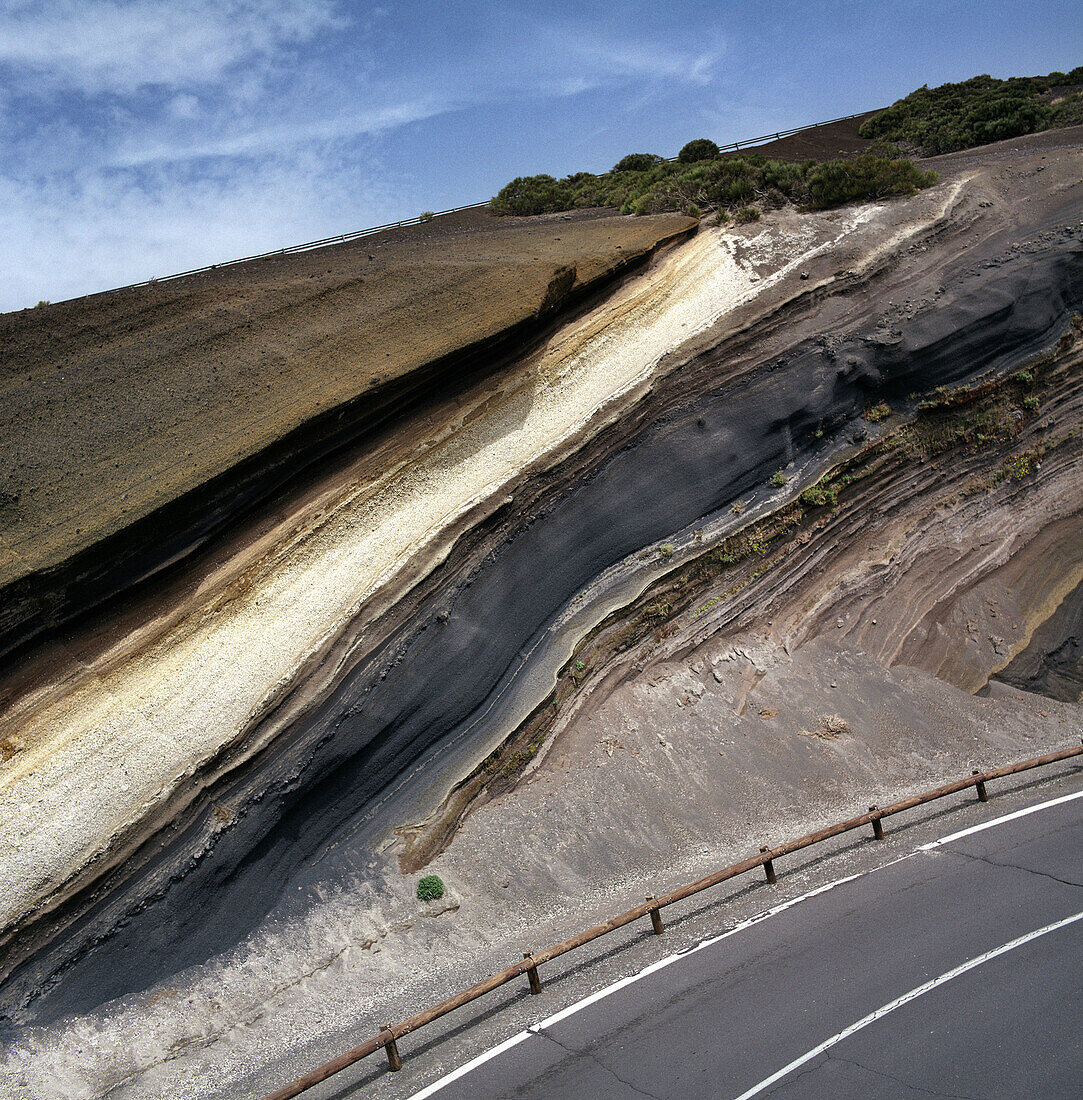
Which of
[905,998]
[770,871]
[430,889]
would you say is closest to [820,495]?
[770,871]

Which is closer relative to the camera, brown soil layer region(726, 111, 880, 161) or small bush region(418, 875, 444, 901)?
small bush region(418, 875, 444, 901)

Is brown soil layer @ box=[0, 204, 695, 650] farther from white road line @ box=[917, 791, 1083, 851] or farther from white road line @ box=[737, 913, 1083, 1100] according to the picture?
white road line @ box=[917, 791, 1083, 851]

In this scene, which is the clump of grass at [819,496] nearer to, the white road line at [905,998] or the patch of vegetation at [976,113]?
the white road line at [905,998]

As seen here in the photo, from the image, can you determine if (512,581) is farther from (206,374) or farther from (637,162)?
(637,162)

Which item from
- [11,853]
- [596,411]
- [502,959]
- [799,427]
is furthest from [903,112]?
[11,853]

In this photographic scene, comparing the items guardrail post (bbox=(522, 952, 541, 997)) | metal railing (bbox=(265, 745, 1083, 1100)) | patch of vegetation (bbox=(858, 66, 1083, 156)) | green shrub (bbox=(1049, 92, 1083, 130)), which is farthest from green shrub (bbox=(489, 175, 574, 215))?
guardrail post (bbox=(522, 952, 541, 997))

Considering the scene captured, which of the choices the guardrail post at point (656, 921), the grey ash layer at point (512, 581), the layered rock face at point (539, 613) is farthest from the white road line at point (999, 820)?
the grey ash layer at point (512, 581)

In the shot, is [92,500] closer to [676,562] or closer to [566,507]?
[566,507]
